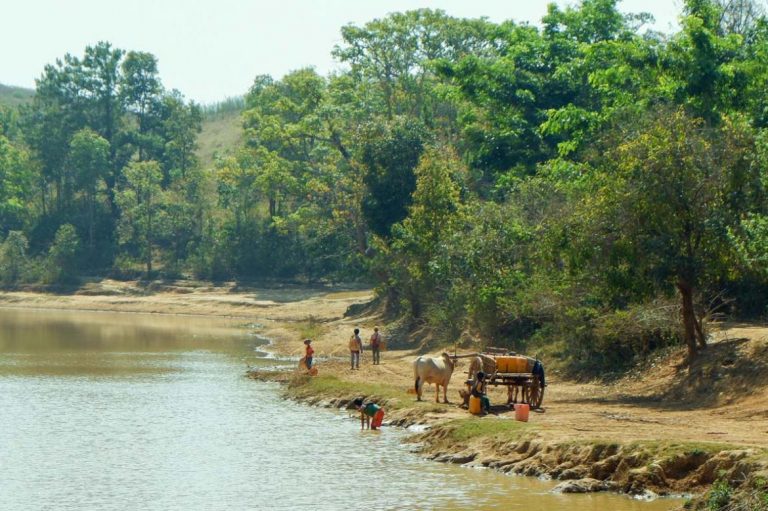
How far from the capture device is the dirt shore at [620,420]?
19.7m

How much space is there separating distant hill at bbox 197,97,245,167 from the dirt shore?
91.1m

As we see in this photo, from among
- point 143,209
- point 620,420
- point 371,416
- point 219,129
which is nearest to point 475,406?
point 371,416

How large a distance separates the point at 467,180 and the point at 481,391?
31.4 meters

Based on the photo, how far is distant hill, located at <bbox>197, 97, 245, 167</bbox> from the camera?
438ft

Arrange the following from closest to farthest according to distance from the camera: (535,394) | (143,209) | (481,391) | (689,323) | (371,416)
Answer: (481,391) → (535,394) → (371,416) → (689,323) → (143,209)

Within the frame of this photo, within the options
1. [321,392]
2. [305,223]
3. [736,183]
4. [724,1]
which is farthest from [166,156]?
[736,183]

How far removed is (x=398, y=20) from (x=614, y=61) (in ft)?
112

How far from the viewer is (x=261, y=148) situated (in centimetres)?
8212

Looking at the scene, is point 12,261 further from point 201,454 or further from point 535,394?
point 535,394

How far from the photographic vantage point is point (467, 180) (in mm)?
58094

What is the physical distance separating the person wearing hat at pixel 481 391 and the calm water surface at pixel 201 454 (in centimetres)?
204

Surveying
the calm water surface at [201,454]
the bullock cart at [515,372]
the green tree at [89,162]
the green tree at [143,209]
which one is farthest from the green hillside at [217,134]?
the bullock cart at [515,372]

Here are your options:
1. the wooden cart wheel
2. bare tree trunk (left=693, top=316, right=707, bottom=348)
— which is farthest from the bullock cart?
bare tree trunk (left=693, top=316, right=707, bottom=348)

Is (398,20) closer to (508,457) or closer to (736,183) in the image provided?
(736,183)
